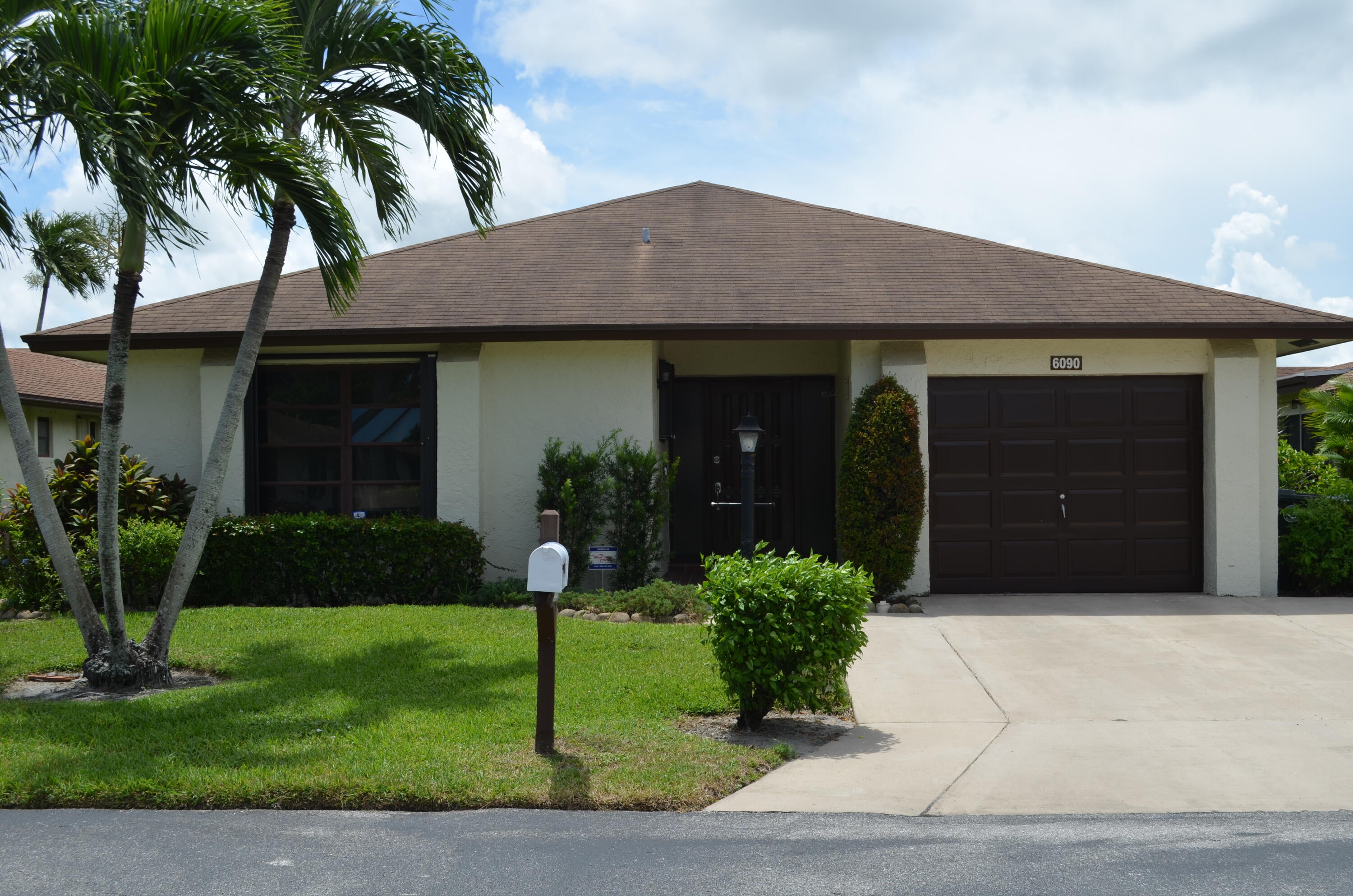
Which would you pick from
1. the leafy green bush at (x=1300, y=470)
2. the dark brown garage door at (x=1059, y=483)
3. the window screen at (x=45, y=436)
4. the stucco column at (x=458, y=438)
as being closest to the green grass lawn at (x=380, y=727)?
the stucco column at (x=458, y=438)

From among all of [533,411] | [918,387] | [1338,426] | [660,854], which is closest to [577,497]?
[533,411]

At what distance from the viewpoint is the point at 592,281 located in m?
12.7

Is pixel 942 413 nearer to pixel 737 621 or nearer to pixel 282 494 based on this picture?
pixel 737 621

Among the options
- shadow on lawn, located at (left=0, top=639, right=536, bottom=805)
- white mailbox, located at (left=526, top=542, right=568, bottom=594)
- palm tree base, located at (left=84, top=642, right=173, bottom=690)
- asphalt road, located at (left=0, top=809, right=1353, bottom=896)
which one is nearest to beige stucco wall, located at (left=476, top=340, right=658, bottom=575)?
shadow on lawn, located at (left=0, top=639, right=536, bottom=805)

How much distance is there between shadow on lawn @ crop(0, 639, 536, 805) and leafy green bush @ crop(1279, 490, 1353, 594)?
894cm

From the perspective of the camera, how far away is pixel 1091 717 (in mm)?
6762

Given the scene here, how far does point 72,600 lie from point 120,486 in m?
4.12

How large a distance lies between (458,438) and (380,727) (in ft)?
19.3

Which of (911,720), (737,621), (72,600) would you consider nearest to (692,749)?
(737,621)

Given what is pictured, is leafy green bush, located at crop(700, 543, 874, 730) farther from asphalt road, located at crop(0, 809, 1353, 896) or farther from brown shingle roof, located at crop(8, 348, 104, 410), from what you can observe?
brown shingle roof, located at crop(8, 348, 104, 410)

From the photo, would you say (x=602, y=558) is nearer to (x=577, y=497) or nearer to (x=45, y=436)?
(x=577, y=497)

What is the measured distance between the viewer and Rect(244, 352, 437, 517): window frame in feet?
38.5

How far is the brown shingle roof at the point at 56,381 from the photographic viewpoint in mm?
21703

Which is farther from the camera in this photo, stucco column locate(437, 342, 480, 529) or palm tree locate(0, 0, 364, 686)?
stucco column locate(437, 342, 480, 529)
